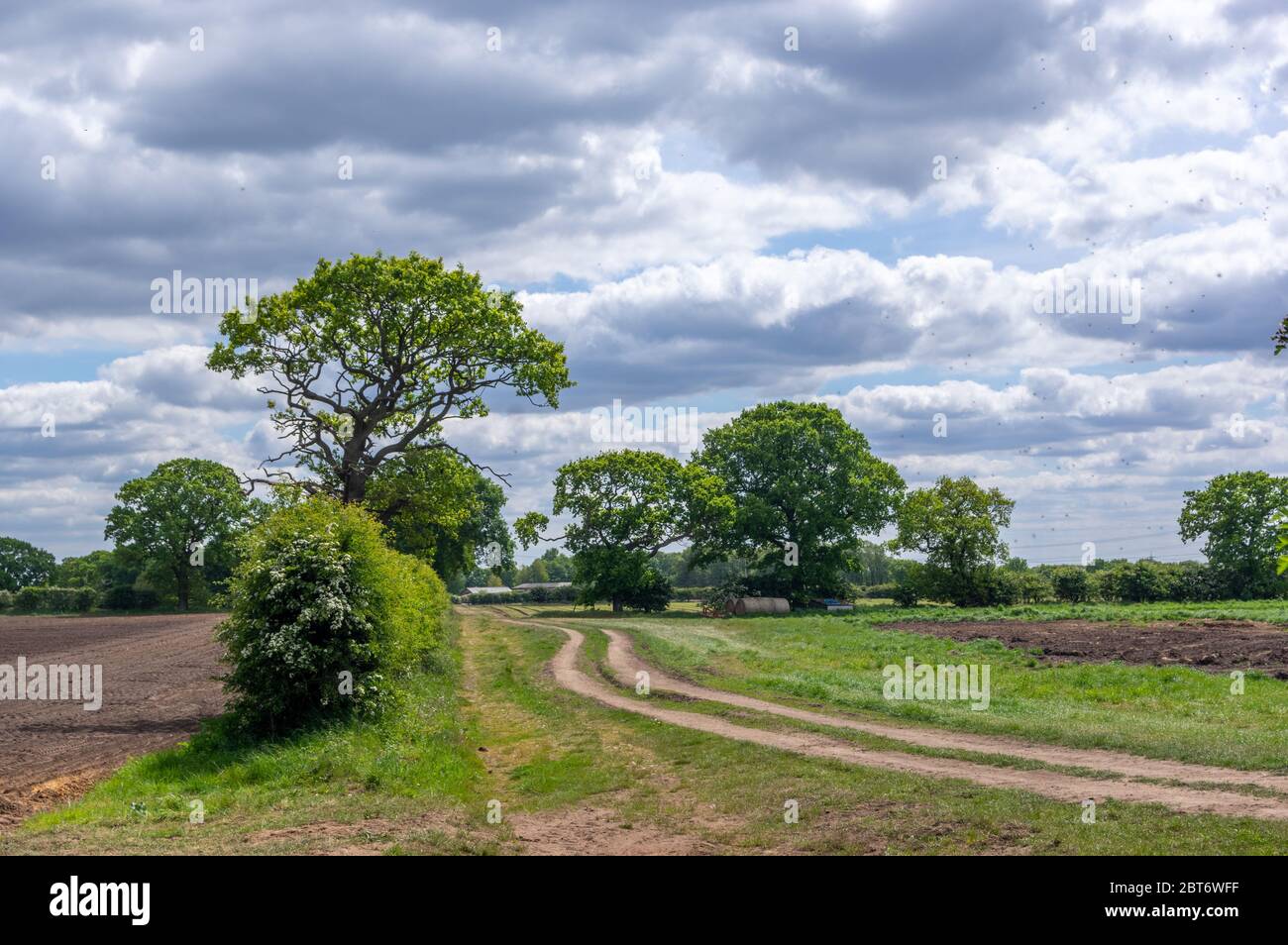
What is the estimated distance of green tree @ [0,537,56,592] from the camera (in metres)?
141

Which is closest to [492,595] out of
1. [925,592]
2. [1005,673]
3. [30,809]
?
[925,592]

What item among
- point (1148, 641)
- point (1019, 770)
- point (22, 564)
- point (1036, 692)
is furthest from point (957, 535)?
point (22, 564)

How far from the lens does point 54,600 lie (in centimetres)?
10000

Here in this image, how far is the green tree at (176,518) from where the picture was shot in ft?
313

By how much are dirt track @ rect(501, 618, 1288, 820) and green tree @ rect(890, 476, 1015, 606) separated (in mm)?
58356

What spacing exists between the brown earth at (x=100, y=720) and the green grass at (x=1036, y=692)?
13.5 m

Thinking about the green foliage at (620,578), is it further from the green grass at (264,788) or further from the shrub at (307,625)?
the green grass at (264,788)

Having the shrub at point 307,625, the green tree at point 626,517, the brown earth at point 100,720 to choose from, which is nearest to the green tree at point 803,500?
the green tree at point 626,517

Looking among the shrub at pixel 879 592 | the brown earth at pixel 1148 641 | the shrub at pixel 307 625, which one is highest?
the shrub at pixel 307 625

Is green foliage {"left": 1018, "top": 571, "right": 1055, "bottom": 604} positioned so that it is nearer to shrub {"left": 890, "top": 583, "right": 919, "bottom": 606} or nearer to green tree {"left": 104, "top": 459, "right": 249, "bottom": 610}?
shrub {"left": 890, "top": 583, "right": 919, "bottom": 606}

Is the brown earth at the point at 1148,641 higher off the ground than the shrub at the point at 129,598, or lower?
higher

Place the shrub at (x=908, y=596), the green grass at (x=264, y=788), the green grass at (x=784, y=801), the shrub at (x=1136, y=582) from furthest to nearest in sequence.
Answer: the shrub at (x=908, y=596) < the shrub at (x=1136, y=582) < the green grass at (x=264, y=788) < the green grass at (x=784, y=801)

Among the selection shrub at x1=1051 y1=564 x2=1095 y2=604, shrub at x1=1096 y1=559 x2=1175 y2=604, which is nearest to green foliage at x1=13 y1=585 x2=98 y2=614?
shrub at x1=1051 y1=564 x2=1095 y2=604

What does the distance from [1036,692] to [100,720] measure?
70.0ft
